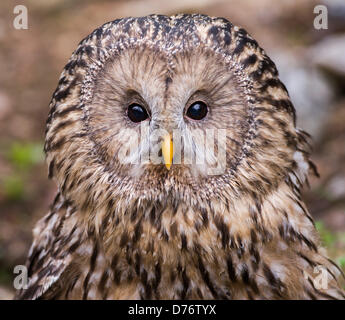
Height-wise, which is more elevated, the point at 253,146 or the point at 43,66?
the point at 43,66

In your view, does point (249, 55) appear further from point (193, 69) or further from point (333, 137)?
A: point (333, 137)

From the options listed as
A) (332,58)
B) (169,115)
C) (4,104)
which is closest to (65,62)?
(4,104)

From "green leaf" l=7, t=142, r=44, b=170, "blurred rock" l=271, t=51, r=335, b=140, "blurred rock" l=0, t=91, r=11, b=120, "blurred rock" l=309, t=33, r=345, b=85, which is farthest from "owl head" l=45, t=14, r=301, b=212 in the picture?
"blurred rock" l=0, t=91, r=11, b=120

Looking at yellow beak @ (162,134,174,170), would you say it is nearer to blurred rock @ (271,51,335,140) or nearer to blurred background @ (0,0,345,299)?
blurred background @ (0,0,345,299)

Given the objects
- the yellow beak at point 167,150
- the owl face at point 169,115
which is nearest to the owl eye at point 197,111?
the owl face at point 169,115

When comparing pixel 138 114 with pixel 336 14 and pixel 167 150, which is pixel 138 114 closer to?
pixel 167 150

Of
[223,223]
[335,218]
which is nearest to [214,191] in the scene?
[223,223]
